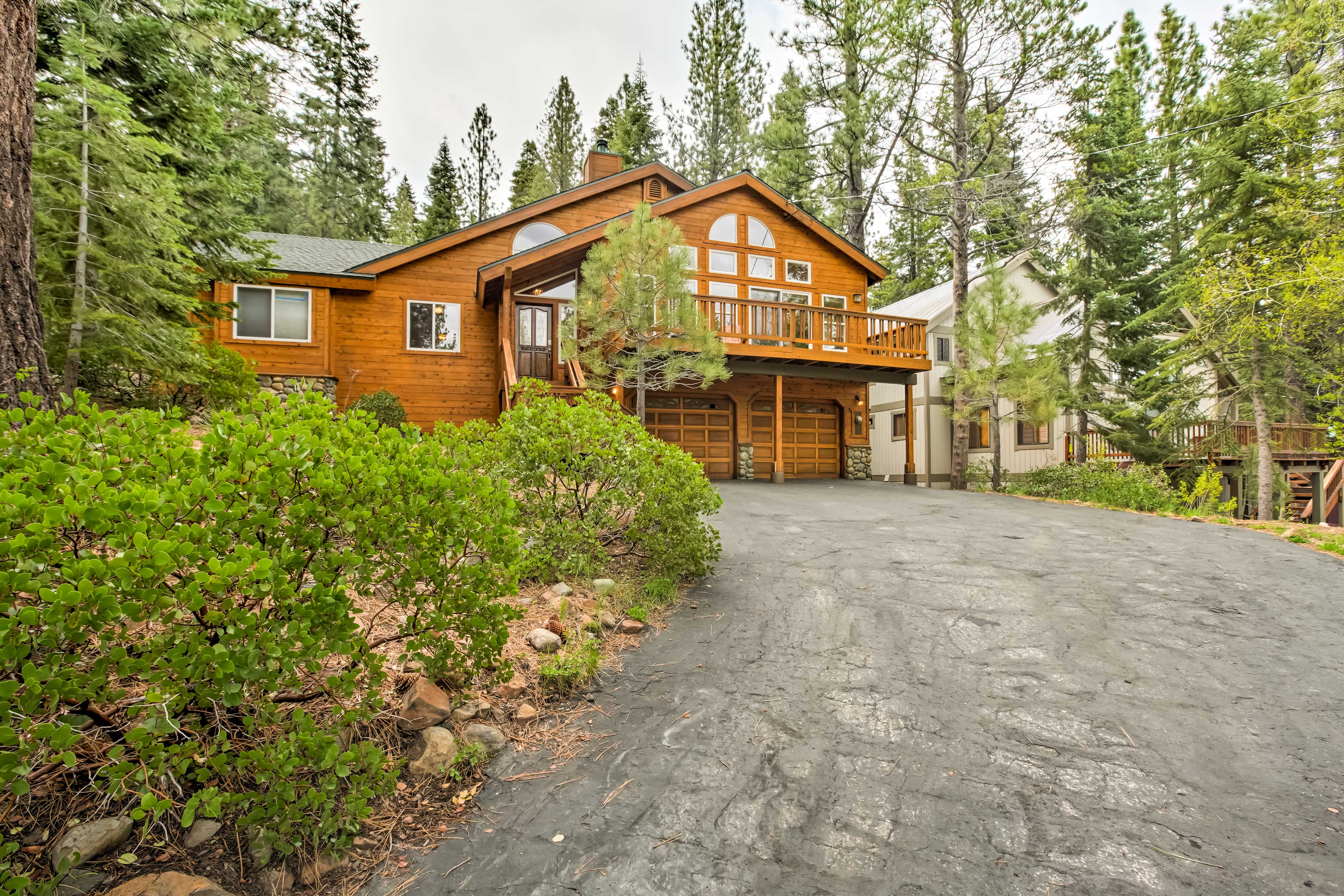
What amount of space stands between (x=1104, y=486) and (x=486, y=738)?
12574 mm

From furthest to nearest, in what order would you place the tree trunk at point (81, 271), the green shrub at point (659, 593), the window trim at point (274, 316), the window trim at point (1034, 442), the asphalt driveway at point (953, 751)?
the window trim at point (1034, 442), the window trim at point (274, 316), the tree trunk at point (81, 271), the green shrub at point (659, 593), the asphalt driveway at point (953, 751)

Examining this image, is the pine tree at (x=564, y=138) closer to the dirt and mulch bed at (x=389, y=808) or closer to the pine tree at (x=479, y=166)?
the pine tree at (x=479, y=166)

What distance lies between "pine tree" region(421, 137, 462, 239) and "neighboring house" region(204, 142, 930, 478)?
15.0 metres

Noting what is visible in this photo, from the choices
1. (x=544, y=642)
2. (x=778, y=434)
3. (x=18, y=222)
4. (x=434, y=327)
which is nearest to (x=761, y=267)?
(x=778, y=434)

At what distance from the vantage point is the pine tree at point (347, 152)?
2547 cm

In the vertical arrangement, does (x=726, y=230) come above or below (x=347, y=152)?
below

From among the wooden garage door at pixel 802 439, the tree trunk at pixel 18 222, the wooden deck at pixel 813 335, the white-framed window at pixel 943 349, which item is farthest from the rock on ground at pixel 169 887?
the white-framed window at pixel 943 349

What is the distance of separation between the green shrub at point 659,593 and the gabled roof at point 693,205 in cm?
827

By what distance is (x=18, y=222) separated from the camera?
3.43 m

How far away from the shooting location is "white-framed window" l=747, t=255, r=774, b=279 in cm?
1606

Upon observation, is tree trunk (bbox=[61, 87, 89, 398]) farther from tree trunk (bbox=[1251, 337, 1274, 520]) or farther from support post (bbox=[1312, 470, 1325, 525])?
support post (bbox=[1312, 470, 1325, 525])

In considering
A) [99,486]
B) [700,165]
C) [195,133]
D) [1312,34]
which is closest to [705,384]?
[195,133]

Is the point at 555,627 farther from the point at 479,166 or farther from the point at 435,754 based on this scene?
the point at 479,166

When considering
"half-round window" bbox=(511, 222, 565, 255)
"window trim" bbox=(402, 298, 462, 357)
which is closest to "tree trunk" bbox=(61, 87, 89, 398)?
"window trim" bbox=(402, 298, 462, 357)
